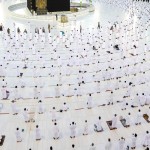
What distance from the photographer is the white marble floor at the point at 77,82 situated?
11.3m

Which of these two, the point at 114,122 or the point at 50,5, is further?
the point at 50,5

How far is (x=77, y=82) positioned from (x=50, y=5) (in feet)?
55.8

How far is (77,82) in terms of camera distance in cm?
1529

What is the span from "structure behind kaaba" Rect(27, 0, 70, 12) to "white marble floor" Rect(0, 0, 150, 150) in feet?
17.6

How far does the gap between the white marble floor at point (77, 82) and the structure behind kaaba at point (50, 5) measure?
17.6ft

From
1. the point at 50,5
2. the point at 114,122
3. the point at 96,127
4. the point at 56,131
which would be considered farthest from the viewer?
the point at 50,5

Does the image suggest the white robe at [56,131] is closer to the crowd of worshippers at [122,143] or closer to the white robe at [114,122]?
the crowd of worshippers at [122,143]

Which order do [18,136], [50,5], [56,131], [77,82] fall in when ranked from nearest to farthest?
[18,136] < [56,131] < [77,82] < [50,5]

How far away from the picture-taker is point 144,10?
106 feet

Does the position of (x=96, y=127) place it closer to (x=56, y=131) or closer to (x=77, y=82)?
(x=56, y=131)

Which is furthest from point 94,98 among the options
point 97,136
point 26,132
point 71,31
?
point 71,31

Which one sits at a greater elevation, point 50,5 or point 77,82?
point 50,5

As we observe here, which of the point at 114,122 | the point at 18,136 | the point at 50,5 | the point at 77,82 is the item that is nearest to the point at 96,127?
the point at 114,122

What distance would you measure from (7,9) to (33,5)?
13.5 ft
